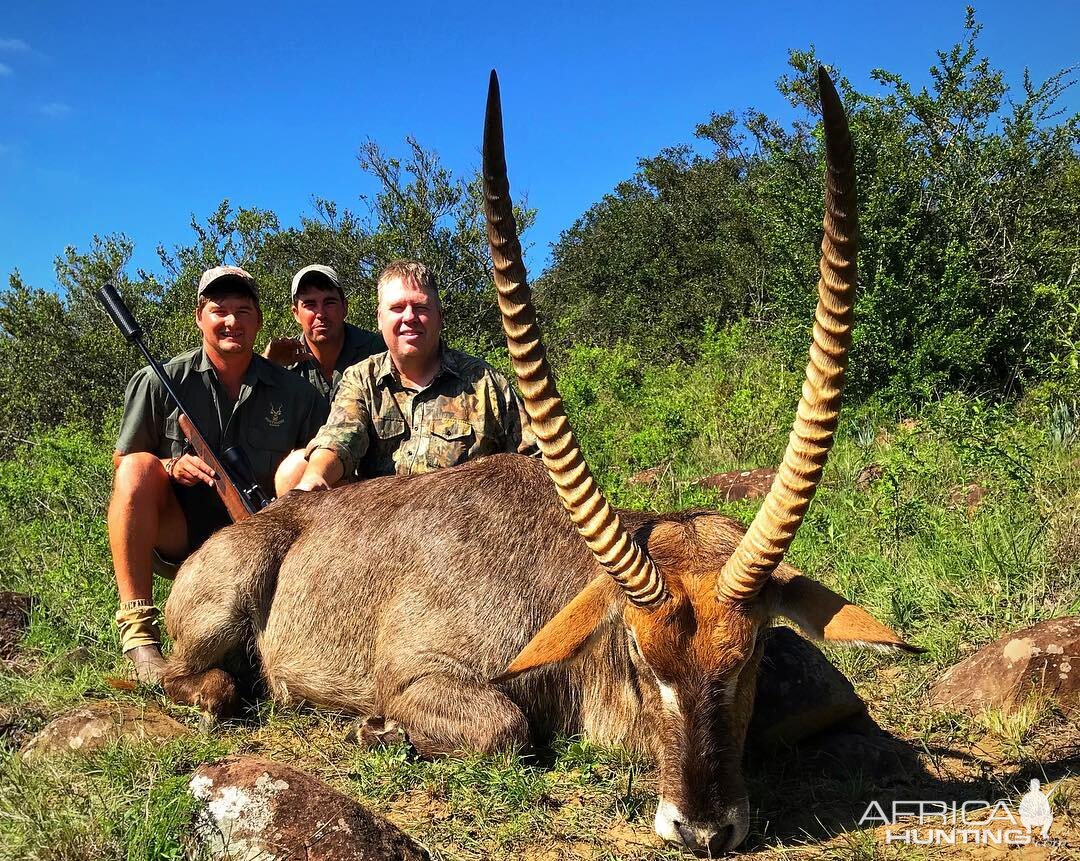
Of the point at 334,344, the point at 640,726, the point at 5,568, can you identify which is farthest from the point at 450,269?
the point at 640,726

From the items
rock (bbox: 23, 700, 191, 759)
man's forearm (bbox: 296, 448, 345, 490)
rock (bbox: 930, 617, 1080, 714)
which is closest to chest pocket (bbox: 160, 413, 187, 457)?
man's forearm (bbox: 296, 448, 345, 490)

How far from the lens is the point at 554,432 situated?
3.25m

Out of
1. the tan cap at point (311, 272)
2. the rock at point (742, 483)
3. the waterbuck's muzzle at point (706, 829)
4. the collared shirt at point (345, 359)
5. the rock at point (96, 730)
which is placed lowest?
the rock at point (96, 730)

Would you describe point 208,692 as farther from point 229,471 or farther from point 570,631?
point 570,631

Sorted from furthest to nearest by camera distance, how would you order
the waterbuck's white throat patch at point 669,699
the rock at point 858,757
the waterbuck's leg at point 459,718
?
1. the waterbuck's leg at point 459,718
2. the rock at point 858,757
3. the waterbuck's white throat patch at point 669,699

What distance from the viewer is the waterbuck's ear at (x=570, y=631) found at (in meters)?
3.39

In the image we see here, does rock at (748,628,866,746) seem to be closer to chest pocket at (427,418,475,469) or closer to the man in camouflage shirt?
the man in camouflage shirt

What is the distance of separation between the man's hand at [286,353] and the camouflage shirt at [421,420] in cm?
196

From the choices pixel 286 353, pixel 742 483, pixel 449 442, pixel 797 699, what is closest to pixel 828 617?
pixel 797 699

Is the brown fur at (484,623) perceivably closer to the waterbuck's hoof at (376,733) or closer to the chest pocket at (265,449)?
the waterbuck's hoof at (376,733)

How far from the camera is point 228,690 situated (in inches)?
181

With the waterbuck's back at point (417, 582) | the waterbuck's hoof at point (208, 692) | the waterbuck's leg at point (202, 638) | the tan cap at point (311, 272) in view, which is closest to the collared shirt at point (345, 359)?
the tan cap at point (311, 272)

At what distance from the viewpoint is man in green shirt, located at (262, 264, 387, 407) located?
731 centimetres

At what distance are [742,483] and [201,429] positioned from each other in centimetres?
403
